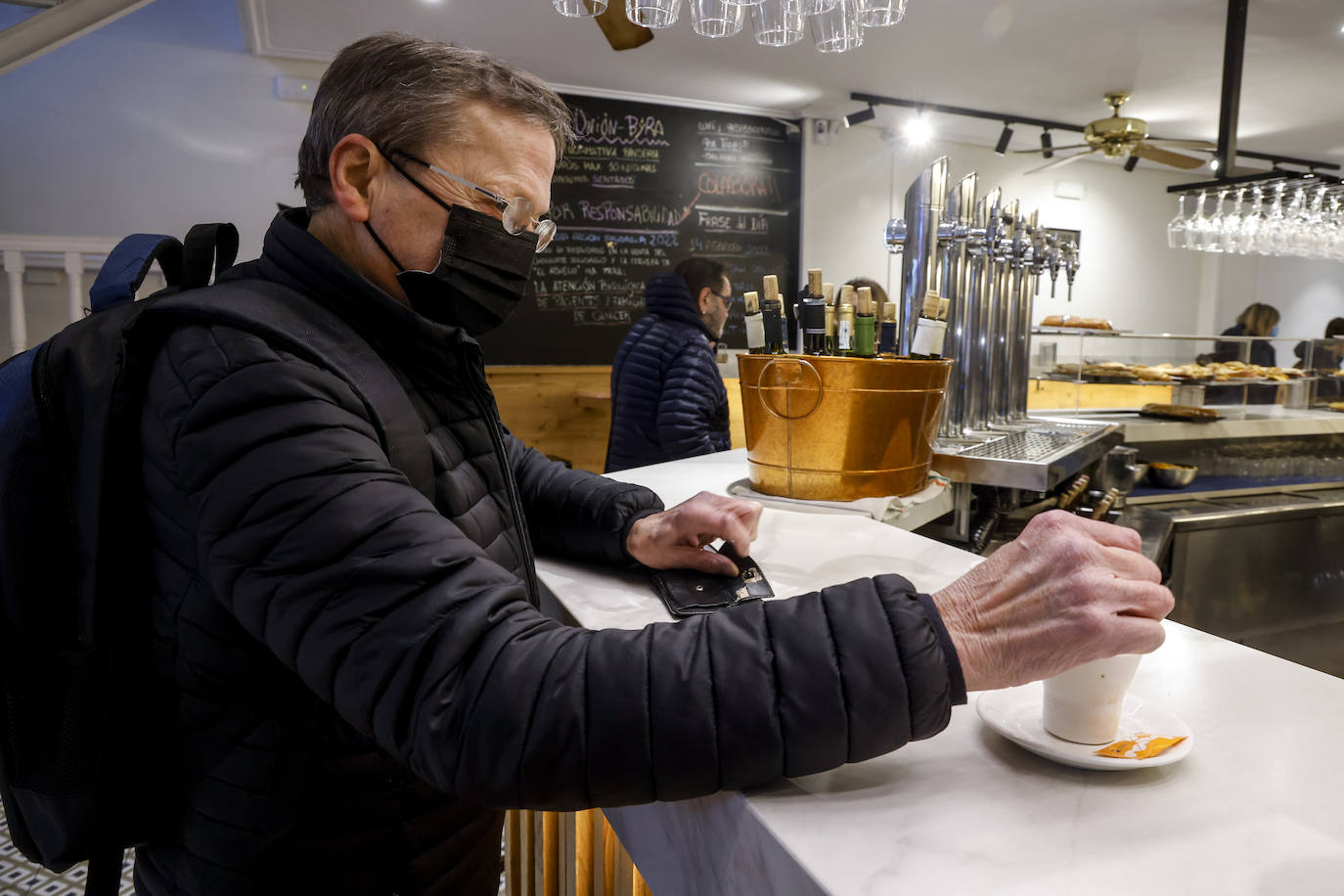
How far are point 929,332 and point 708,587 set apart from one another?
88 cm

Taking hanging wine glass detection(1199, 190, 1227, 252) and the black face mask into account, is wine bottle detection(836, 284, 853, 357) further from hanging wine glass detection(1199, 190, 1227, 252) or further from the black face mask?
hanging wine glass detection(1199, 190, 1227, 252)

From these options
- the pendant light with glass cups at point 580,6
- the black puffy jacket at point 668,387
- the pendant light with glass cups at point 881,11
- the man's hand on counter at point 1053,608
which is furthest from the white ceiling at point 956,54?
the man's hand on counter at point 1053,608

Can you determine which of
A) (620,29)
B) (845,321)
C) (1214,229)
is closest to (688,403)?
(620,29)

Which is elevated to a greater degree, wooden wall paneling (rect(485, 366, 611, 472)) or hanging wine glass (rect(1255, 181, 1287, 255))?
hanging wine glass (rect(1255, 181, 1287, 255))

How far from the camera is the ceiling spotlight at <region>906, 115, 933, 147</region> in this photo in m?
5.67

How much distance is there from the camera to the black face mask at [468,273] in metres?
0.92

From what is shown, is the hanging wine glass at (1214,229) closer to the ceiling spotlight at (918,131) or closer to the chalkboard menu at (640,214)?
the ceiling spotlight at (918,131)

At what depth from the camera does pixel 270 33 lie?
4.05 m

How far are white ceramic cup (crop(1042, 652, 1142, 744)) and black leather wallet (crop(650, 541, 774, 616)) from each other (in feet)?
1.22

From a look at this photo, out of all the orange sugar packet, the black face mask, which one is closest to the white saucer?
the orange sugar packet

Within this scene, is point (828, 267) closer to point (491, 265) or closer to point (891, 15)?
point (891, 15)

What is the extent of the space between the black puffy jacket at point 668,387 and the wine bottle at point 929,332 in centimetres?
138

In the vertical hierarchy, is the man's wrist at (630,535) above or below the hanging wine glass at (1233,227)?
below

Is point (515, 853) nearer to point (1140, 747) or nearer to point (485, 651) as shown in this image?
point (485, 651)
